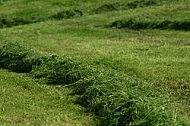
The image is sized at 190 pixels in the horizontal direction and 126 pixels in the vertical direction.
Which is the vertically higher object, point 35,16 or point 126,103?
point 126,103

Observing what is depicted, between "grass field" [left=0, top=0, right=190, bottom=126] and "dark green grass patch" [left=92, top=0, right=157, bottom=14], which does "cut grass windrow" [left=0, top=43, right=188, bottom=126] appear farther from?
"dark green grass patch" [left=92, top=0, right=157, bottom=14]

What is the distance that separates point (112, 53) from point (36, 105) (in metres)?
11.4

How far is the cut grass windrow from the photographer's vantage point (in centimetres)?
1360

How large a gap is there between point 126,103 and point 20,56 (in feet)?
38.6

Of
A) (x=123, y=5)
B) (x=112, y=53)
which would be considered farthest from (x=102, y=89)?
(x=123, y=5)

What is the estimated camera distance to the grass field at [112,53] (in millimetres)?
14969

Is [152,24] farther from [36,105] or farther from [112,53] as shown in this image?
[36,105]

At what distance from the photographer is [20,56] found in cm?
2509

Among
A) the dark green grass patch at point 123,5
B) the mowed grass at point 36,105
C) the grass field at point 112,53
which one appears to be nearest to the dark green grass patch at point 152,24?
the grass field at point 112,53

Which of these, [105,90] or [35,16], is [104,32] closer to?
[35,16]

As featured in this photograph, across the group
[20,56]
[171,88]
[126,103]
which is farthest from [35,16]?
[126,103]

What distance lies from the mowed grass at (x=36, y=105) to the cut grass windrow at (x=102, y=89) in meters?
0.58

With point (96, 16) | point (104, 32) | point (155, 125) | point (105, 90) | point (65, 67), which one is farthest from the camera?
point (96, 16)

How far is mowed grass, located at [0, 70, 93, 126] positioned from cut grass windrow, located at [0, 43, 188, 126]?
575 millimetres
